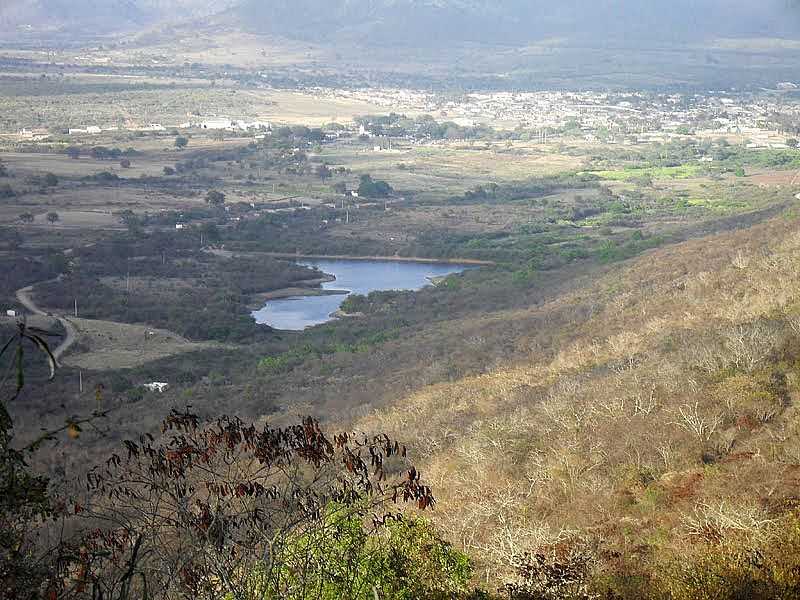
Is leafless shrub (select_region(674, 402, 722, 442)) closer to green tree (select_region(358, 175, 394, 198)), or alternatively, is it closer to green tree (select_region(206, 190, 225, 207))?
green tree (select_region(206, 190, 225, 207))

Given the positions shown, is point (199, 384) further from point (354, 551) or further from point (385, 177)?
point (385, 177)

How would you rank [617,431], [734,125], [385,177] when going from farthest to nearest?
1. [734,125]
2. [385,177]
3. [617,431]

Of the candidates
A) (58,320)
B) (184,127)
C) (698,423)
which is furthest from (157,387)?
(184,127)

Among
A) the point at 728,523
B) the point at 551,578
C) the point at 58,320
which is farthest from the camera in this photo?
the point at 58,320

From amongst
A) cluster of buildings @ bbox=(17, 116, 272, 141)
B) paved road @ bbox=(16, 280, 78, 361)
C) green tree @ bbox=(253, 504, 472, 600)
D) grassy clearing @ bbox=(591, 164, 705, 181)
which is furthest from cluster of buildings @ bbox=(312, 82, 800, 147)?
green tree @ bbox=(253, 504, 472, 600)

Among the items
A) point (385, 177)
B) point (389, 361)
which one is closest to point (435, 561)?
point (389, 361)

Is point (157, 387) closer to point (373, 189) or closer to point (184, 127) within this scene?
point (373, 189)
